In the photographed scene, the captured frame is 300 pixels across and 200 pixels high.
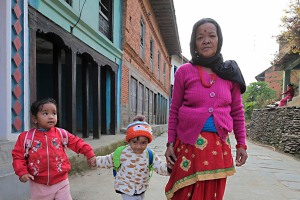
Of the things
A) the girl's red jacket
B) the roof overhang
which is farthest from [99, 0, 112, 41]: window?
the girl's red jacket

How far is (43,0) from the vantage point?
4758 mm

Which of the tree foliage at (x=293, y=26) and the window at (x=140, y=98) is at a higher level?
the tree foliage at (x=293, y=26)

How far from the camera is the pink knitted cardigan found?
1985mm

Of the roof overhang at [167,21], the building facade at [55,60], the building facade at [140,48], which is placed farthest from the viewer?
the roof overhang at [167,21]

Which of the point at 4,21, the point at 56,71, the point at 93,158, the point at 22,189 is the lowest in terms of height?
the point at 22,189

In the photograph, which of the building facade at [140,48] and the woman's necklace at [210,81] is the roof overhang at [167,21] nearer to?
the building facade at [140,48]

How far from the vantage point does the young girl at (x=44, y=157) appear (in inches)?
94.3

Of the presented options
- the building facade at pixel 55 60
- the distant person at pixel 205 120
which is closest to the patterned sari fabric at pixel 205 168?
the distant person at pixel 205 120

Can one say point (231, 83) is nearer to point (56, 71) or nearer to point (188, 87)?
point (188, 87)

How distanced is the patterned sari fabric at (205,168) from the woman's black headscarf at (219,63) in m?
0.43

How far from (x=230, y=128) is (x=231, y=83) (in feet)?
1.08

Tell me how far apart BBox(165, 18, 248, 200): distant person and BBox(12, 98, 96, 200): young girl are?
975mm

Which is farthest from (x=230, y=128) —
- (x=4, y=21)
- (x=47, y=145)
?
(x=4, y=21)

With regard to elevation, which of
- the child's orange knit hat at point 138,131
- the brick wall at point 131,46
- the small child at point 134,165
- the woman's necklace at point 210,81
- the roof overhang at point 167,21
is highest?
the roof overhang at point 167,21
